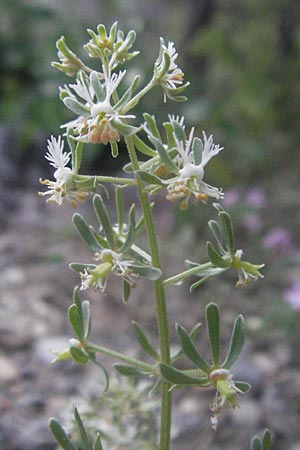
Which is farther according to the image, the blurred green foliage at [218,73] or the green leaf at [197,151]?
the blurred green foliage at [218,73]

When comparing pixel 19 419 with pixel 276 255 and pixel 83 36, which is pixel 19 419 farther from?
pixel 83 36

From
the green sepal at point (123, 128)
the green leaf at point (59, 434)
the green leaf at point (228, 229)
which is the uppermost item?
the green sepal at point (123, 128)

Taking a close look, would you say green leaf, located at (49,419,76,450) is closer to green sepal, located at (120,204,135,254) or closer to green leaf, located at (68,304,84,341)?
green leaf, located at (68,304,84,341)

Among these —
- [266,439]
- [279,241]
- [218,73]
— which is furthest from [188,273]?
[218,73]

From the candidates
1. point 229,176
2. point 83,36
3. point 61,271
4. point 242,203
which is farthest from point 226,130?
point 83,36

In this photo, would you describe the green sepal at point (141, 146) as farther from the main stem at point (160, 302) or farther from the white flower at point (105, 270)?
the white flower at point (105, 270)

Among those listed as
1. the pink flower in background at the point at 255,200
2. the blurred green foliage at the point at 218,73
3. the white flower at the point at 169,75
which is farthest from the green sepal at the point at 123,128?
the blurred green foliage at the point at 218,73
